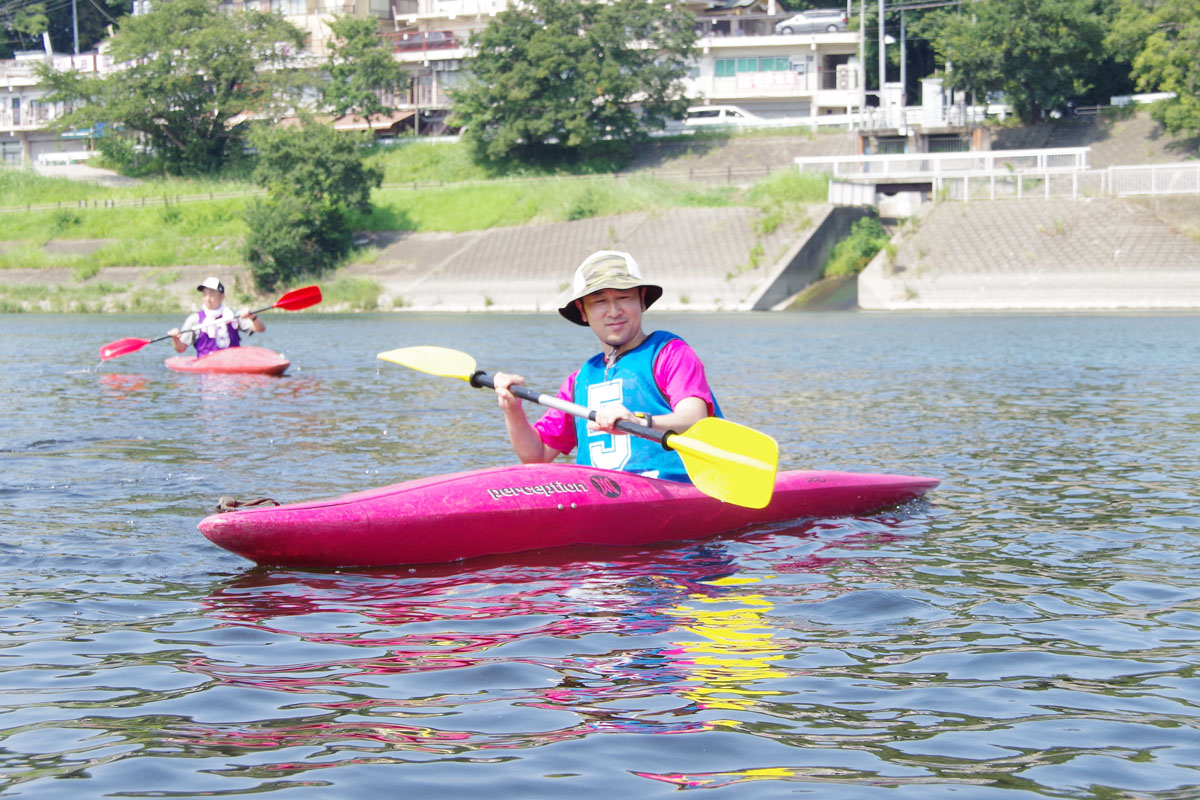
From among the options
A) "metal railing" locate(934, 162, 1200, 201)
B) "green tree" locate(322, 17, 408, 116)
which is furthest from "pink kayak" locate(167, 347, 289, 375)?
"green tree" locate(322, 17, 408, 116)

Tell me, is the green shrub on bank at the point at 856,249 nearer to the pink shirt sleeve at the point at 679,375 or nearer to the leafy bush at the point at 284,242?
the leafy bush at the point at 284,242

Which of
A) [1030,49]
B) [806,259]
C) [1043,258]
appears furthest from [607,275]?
[1030,49]

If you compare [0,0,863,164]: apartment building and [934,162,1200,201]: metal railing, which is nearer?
[934,162,1200,201]: metal railing

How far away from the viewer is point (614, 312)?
6.51m

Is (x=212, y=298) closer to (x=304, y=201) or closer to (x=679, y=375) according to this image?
(x=679, y=375)

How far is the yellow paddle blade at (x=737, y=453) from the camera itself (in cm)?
628

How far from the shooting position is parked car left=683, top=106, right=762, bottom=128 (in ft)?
176

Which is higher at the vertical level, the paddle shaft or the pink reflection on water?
the paddle shaft

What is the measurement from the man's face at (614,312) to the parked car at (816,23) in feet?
190

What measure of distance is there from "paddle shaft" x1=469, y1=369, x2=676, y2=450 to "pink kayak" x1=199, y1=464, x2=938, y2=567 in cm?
40

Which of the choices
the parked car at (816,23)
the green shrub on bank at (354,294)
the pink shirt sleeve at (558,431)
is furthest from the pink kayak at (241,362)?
the parked car at (816,23)

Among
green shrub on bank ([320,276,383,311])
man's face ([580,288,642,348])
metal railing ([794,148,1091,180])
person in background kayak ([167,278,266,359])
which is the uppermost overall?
metal railing ([794,148,1091,180])

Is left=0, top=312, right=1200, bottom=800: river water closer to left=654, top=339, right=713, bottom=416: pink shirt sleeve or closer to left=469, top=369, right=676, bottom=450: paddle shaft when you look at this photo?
left=469, top=369, right=676, bottom=450: paddle shaft

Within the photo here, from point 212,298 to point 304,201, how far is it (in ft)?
92.2
